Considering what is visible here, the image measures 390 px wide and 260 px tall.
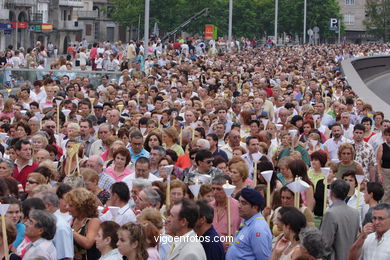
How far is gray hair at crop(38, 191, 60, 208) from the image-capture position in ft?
34.2

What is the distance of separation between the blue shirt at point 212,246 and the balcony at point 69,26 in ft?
296

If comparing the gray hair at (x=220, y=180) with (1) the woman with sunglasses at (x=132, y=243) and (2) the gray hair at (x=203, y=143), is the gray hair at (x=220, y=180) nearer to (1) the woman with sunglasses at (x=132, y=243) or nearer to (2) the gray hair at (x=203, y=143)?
(1) the woman with sunglasses at (x=132, y=243)

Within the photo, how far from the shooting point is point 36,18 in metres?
92.8

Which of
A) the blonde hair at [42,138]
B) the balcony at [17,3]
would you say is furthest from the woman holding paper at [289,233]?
the balcony at [17,3]

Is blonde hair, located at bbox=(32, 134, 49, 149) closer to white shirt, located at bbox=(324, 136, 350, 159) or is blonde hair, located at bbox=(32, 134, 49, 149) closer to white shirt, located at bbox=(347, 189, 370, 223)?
white shirt, located at bbox=(324, 136, 350, 159)

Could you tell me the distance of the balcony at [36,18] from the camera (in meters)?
92.0

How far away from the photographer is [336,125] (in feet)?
56.6

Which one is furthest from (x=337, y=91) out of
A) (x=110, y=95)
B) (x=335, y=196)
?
(x=335, y=196)

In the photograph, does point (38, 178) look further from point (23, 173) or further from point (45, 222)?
point (45, 222)

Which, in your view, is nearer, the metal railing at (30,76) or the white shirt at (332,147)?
the white shirt at (332,147)

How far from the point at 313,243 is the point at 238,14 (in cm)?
8918

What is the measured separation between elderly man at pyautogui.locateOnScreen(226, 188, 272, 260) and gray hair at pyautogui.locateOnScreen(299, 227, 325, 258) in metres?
1.07

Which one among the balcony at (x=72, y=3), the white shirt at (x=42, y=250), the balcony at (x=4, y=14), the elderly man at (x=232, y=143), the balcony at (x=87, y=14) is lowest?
the white shirt at (x=42, y=250)

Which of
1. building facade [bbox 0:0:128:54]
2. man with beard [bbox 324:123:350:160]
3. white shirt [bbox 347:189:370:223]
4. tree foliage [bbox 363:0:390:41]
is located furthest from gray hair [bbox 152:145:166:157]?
tree foliage [bbox 363:0:390:41]
